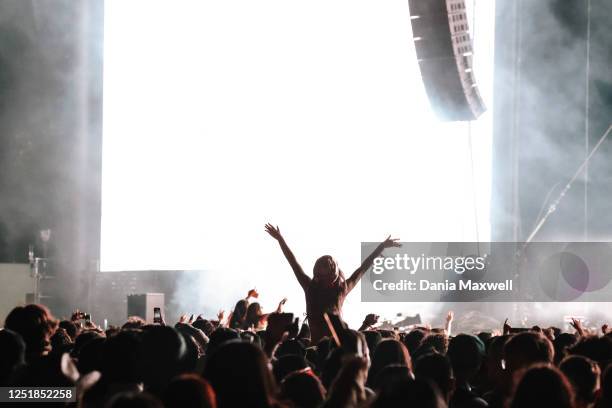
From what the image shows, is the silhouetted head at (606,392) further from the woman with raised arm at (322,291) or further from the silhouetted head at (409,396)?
the woman with raised arm at (322,291)

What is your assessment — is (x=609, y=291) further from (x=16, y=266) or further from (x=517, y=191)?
(x=16, y=266)

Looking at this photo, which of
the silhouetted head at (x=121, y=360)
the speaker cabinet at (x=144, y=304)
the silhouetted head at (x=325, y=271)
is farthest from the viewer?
the speaker cabinet at (x=144, y=304)

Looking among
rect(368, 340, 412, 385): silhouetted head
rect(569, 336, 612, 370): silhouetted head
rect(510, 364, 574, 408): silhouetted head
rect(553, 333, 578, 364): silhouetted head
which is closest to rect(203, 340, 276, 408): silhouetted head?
rect(510, 364, 574, 408): silhouetted head

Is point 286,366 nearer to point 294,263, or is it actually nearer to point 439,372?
point 439,372

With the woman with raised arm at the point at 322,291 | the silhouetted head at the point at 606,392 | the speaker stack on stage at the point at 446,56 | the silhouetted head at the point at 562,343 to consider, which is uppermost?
the speaker stack on stage at the point at 446,56

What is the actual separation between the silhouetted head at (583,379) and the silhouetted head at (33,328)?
1.66m

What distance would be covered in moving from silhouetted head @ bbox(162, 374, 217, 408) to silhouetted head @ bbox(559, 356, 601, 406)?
1.07 meters

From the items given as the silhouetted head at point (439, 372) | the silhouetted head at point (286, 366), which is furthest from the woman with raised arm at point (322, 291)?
the silhouetted head at point (439, 372)

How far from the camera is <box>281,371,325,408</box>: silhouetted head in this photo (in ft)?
7.02

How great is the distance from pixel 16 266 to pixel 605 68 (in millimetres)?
8973

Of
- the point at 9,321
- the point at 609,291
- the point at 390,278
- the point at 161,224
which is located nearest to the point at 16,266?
the point at 161,224

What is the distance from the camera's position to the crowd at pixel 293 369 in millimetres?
1601

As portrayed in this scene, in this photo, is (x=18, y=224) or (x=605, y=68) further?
(x=18, y=224)

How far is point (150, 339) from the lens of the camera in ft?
7.43
